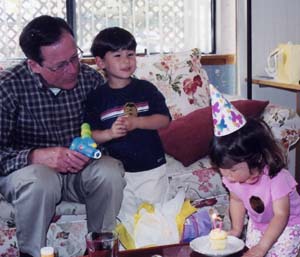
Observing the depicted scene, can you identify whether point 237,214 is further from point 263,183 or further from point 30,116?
point 30,116

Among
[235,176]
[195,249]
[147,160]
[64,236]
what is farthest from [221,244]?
[64,236]

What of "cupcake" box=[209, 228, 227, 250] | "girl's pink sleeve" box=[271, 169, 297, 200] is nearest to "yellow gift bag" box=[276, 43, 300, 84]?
"girl's pink sleeve" box=[271, 169, 297, 200]

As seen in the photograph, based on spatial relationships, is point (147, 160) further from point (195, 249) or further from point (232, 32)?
point (232, 32)

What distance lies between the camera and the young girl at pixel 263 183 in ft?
5.17

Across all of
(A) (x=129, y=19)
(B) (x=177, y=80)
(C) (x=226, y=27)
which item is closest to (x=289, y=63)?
(C) (x=226, y=27)

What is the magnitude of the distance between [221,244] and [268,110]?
3.63ft

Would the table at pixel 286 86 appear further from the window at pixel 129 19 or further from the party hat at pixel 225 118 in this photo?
the party hat at pixel 225 118

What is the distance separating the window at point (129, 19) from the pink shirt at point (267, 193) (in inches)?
60.6

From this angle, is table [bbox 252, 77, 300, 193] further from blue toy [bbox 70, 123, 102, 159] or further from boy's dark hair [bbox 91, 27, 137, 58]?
blue toy [bbox 70, 123, 102, 159]

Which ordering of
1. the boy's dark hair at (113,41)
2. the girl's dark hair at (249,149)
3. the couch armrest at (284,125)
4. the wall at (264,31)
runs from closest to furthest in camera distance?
the girl's dark hair at (249,149) < the boy's dark hair at (113,41) < the couch armrest at (284,125) < the wall at (264,31)

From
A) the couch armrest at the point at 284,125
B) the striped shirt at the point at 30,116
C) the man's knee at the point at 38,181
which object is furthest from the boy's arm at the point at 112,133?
the couch armrest at the point at 284,125

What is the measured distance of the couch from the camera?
6.93 ft

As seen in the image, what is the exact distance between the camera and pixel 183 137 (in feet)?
7.52

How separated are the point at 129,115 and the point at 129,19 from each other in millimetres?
1227
